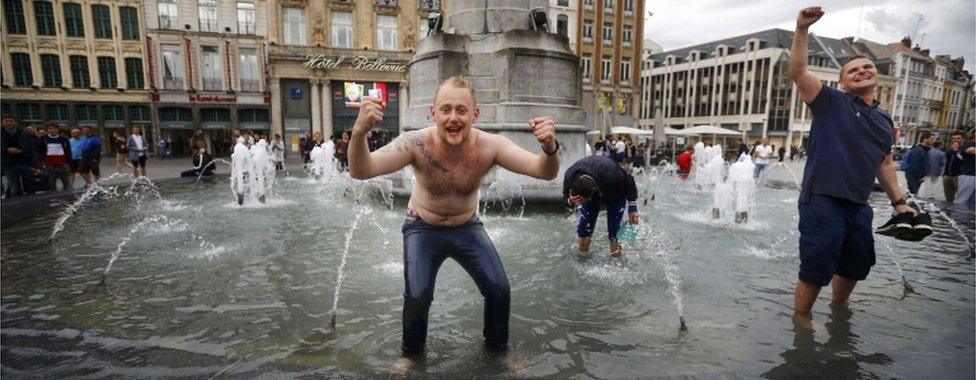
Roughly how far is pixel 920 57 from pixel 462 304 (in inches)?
3682

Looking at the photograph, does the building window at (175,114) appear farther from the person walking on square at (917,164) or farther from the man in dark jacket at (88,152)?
the person walking on square at (917,164)

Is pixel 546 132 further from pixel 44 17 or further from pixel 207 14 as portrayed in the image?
pixel 44 17

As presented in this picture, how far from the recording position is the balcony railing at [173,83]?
33.7 m

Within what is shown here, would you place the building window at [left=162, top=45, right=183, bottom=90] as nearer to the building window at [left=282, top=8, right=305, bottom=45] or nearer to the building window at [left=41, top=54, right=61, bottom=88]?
the building window at [left=41, top=54, right=61, bottom=88]

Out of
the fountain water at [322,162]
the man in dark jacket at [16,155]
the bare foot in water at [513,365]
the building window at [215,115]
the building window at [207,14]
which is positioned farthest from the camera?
the building window at [215,115]

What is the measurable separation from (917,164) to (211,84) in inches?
1535

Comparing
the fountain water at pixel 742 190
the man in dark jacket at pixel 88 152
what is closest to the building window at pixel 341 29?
the man in dark jacket at pixel 88 152

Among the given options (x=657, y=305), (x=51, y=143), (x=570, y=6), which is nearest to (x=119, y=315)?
(x=657, y=305)

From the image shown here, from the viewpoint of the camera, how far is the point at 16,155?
9.59 metres

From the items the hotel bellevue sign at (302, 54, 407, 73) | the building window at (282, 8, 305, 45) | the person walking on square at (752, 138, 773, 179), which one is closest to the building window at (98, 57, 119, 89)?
the building window at (282, 8, 305, 45)

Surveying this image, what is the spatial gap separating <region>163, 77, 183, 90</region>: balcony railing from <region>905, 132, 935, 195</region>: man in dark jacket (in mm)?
40130

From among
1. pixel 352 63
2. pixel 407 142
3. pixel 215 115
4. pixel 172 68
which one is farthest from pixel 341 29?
pixel 407 142

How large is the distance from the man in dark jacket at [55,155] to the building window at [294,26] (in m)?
26.3

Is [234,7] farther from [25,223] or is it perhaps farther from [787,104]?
[787,104]
